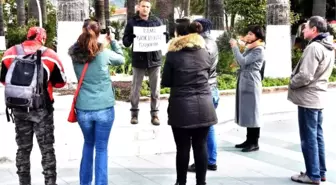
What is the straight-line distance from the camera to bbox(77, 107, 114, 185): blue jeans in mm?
5098

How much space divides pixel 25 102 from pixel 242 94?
3.43 m

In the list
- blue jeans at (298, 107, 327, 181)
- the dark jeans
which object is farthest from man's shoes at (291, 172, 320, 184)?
the dark jeans

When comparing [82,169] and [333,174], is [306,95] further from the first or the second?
[82,169]

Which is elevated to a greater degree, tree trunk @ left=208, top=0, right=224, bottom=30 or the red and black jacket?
tree trunk @ left=208, top=0, right=224, bottom=30

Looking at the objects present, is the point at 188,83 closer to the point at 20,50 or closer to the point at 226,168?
the point at 20,50

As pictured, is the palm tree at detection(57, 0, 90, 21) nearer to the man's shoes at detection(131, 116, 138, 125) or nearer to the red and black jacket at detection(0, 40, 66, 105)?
the man's shoes at detection(131, 116, 138, 125)

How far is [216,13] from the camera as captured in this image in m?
17.0

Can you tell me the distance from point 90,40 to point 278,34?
10254mm

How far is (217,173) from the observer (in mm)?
6270

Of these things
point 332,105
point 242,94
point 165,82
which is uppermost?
point 165,82

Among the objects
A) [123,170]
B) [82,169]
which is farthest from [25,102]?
[123,170]

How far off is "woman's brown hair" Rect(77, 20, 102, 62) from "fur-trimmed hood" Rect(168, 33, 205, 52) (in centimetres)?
76

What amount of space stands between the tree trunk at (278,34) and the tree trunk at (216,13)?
2.66 meters

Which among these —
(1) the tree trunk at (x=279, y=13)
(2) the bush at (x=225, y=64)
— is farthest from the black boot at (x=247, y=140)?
(2) the bush at (x=225, y=64)
